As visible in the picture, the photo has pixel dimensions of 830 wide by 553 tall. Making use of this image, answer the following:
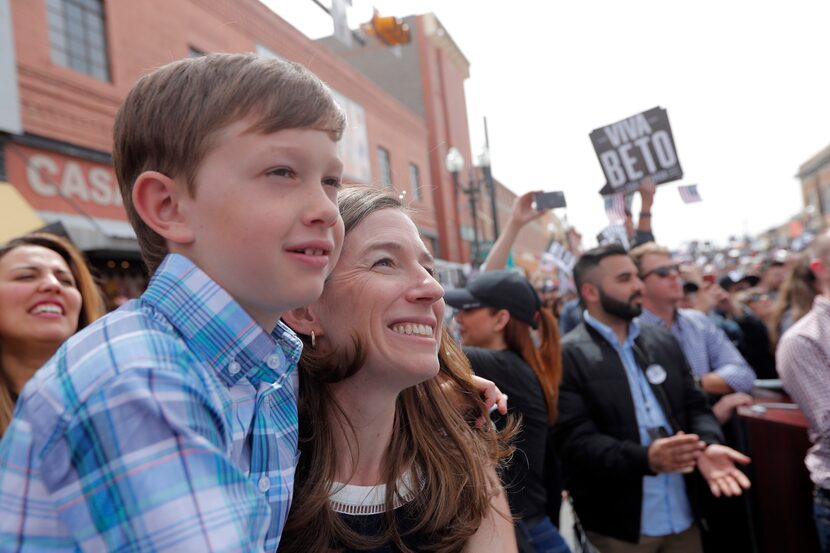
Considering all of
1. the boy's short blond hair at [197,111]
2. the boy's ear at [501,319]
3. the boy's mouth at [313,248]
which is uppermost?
the boy's short blond hair at [197,111]

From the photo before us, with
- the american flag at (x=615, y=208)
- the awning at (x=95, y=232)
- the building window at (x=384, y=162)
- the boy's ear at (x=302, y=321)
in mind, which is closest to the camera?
the boy's ear at (x=302, y=321)

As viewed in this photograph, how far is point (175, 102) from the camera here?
998 mm

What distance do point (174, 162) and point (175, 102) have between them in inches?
4.0

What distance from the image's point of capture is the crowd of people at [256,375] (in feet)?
2.51

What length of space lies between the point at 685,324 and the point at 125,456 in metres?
4.89

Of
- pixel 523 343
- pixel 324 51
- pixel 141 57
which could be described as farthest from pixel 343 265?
pixel 324 51

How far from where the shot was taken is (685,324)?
490cm

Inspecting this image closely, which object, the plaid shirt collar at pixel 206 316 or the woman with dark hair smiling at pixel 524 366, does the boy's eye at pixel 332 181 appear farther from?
the woman with dark hair smiling at pixel 524 366

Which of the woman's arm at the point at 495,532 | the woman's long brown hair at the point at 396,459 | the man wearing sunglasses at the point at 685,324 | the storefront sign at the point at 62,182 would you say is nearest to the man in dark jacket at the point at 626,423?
the man wearing sunglasses at the point at 685,324

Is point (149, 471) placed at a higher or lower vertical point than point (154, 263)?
lower

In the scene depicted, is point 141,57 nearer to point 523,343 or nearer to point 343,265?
point 523,343

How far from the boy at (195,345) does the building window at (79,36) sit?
1067cm

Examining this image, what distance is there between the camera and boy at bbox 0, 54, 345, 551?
751mm

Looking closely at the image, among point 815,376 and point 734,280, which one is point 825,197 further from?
point 815,376
